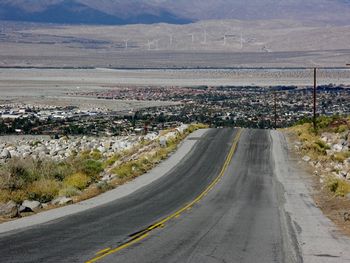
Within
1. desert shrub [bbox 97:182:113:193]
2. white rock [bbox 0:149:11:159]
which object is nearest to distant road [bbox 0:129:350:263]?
desert shrub [bbox 97:182:113:193]

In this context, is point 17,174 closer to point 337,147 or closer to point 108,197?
point 108,197

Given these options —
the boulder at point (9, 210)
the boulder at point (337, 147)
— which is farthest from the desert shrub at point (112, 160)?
the boulder at point (9, 210)

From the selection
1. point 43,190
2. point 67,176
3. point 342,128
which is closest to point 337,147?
point 342,128

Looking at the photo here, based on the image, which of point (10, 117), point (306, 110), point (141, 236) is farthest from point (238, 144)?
point (306, 110)

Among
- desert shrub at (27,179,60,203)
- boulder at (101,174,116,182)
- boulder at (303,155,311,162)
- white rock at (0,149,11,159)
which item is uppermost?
desert shrub at (27,179,60,203)

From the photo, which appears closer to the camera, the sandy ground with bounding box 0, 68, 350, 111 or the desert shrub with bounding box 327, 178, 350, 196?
the desert shrub with bounding box 327, 178, 350, 196

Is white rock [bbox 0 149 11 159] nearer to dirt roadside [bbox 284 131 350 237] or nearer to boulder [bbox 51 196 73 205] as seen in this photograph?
dirt roadside [bbox 284 131 350 237]

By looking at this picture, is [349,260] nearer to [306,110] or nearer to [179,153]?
[179,153]
